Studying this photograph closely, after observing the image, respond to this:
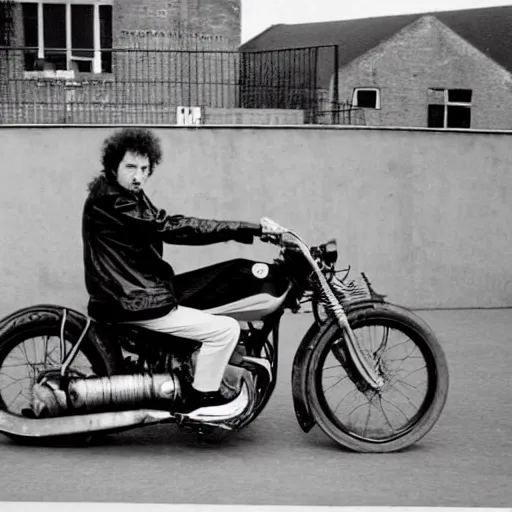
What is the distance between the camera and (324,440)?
6.06 m

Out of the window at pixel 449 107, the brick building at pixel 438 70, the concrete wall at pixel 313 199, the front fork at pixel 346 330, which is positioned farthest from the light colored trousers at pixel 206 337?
the window at pixel 449 107

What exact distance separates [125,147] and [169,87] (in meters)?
11.8

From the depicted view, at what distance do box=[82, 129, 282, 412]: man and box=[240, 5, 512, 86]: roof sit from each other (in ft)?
49.7

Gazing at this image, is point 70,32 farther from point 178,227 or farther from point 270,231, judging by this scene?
point 270,231

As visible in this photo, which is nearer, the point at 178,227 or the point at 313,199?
the point at 178,227

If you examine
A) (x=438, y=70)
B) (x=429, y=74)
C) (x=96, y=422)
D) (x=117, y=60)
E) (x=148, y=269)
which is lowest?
(x=96, y=422)

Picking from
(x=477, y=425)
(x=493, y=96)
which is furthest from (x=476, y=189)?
(x=493, y=96)

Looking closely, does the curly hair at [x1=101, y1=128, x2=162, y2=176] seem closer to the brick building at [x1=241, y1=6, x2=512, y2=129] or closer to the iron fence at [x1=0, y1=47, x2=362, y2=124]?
the iron fence at [x1=0, y1=47, x2=362, y2=124]

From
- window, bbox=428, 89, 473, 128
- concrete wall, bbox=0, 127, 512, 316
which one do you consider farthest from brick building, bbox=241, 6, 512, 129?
concrete wall, bbox=0, 127, 512, 316

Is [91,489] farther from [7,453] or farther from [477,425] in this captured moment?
[477,425]

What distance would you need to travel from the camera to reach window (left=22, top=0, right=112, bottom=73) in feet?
68.9

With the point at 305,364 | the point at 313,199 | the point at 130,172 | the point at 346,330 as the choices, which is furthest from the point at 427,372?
the point at 313,199

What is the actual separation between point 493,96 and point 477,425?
2719cm

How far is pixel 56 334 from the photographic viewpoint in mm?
5738
